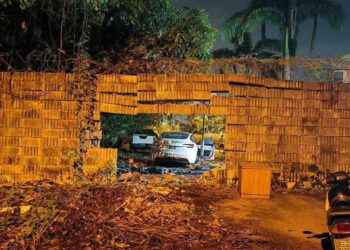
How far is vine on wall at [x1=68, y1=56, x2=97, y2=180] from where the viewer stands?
26.3 ft

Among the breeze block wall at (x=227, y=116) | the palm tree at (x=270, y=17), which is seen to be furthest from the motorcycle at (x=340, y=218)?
the palm tree at (x=270, y=17)

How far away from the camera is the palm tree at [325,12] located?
1802 centimetres

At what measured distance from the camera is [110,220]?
17.8ft

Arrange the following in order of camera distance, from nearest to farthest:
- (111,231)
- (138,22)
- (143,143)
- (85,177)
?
(111,231) → (85,177) → (138,22) → (143,143)

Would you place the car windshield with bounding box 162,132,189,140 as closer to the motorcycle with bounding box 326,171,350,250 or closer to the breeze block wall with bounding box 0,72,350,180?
the breeze block wall with bounding box 0,72,350,180

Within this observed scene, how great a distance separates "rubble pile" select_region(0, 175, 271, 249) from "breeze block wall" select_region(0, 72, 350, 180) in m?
1.10

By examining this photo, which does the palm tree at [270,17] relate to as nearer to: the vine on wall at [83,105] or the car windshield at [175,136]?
the car windshield at [175,136]

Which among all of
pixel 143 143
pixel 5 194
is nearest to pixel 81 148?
pixel 5 194

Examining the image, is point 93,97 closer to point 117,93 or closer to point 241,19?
point 117,93

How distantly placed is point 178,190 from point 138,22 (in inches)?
226

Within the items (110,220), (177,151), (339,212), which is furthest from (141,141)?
(339,212)

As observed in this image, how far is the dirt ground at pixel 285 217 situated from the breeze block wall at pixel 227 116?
96 cm

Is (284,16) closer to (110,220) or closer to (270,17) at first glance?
(270,17)

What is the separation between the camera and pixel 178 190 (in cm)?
768
